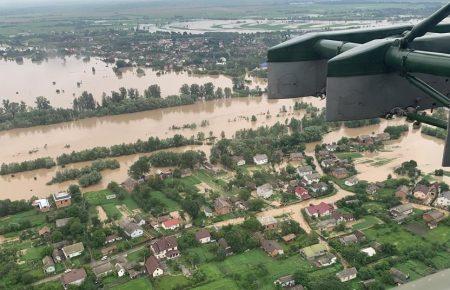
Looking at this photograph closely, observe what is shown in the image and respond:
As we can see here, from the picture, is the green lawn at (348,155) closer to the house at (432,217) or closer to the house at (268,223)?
the house at (432,217)

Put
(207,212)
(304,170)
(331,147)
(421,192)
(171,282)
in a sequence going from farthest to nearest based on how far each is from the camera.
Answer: (331,147) < (304,170) < (421,192) < (207,212) < (171,282)

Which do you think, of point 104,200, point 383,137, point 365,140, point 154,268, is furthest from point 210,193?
point 383,137

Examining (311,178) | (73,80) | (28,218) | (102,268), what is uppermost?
(73,80)

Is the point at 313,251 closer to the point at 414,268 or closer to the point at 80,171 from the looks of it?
the point at 414,268

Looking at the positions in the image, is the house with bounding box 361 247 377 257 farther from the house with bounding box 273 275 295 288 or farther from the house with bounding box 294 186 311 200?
the house with bounding box 294 186 311 200

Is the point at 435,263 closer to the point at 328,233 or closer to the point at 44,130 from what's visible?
the point at 328,233

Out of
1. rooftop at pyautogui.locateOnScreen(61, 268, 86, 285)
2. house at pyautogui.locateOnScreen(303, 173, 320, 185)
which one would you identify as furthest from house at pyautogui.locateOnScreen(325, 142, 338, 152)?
rooftop at pyautogui.locateOnScreen(61, 268, 86, 285)
